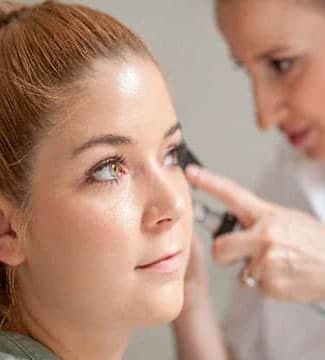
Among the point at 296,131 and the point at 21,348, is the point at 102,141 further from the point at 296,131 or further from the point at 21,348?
the point at 296,131

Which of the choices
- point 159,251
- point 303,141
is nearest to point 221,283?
point 303,141

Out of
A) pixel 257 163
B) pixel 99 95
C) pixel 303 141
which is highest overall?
pixel 99 95

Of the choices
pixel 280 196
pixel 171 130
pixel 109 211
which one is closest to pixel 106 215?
pixel 109 211

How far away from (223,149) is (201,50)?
0.16 meters

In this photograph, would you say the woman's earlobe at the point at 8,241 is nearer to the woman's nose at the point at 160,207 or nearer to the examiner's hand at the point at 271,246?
the woman's nose at the point at 160,207

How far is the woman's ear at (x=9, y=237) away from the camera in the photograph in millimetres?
716

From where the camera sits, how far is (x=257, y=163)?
1305 mm

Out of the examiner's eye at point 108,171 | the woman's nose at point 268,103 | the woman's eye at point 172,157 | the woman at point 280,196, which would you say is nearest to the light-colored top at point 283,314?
the woman at point 280,196

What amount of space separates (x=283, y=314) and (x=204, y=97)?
0.35 metres

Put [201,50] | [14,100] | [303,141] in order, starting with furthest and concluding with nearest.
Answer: [201,50]
[303,141]
[14,100]

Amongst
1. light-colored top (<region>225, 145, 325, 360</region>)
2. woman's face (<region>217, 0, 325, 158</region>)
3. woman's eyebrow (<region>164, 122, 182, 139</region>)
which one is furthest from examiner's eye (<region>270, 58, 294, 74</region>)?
woman's eyebrow (<region>164, 122, 182, 139</region>)

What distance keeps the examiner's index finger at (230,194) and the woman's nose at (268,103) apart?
14 centimetres

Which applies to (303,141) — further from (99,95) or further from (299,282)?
(99,95)

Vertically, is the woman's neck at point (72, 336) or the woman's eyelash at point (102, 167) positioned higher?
the woman's eyelash at point (102, 167)
